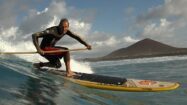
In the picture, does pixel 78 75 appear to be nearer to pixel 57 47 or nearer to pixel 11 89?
pixel 57 47

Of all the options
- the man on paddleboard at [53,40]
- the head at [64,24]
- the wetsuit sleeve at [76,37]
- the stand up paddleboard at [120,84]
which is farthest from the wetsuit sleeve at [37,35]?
the stand up paddleboard at [120,84]

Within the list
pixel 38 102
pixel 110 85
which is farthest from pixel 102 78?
pixel 38 102

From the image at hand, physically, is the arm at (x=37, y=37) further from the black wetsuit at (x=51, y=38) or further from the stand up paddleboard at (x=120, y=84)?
the stand up paddleboard at (x=120, y=84)

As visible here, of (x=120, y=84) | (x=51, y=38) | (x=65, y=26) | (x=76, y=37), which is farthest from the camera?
(x=76, y=37)

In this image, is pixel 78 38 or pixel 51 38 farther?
pixel 78 38

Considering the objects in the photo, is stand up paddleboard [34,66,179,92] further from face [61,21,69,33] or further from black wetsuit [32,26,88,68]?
face [61,21,69,33]

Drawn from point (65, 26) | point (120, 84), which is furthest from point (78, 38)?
point (120, 84)

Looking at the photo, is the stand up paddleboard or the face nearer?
the face

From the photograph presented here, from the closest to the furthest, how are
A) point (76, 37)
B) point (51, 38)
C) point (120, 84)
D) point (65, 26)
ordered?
point (65, 26)
point (51, 38)
point (120, 84)
point (76, 37)

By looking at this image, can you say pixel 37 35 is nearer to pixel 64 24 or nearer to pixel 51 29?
pixel 51 29

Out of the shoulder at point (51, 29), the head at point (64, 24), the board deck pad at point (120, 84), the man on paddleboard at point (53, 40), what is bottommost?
the board deck pad at point (120, 84)

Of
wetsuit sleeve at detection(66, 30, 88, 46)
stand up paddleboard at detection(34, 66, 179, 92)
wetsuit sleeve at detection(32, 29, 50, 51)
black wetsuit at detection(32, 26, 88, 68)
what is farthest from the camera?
wetsuit sleeve at detection(66, 30, 88, 46)

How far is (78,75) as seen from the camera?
11492mm

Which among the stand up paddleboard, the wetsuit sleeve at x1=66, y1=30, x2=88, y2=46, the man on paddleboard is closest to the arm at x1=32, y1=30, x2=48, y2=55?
the man on paddleboard
